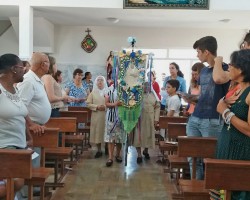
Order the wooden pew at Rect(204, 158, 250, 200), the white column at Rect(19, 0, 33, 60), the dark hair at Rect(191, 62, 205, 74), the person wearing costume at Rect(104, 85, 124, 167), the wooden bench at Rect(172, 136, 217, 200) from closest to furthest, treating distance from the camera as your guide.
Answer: the wooden pew at Rect(204, 158, 250, 200), the wooden bench at Rect(172, 136, 217, 200), the dark hair at Rect(191, 62, 205, 74), the person wearing costume at Rect(104, 85, 124, 167), the white column at Rect(19, 0, 33, 60)

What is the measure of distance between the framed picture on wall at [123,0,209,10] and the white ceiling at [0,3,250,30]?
1.25 feet

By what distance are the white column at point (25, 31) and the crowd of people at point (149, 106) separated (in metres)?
1.96

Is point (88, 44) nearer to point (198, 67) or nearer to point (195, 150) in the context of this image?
point (198, 67)

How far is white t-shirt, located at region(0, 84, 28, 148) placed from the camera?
2748 millimetres

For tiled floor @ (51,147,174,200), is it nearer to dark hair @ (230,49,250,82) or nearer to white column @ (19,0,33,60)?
dark hair @ (230,49,250,82)

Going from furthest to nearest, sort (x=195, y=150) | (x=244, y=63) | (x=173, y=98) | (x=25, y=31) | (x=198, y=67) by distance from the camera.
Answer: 1. (x=25, y=31)
2. (x=173, y=98)
3. (x=198, y=67)
4. (x=195, y=150)
5. (x=244, y=63)

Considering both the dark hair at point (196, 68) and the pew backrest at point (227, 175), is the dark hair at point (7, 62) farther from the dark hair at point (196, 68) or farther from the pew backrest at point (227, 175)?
the dark hair at point (196, 68)

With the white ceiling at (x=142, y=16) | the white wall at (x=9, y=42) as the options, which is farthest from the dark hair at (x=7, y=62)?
the white wall at (x=9, y=42)

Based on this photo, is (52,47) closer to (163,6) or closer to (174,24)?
(174,24)

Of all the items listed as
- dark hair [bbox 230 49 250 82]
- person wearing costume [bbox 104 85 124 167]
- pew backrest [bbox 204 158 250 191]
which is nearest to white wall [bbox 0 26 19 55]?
person wearing costume [bbox 104 85 124 167]

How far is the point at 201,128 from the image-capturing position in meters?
3.34

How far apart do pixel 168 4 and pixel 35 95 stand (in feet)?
14.8

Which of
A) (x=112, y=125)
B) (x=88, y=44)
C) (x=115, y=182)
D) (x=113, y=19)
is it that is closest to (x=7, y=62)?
(x=115, y=182)

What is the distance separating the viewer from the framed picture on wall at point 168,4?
732cm
